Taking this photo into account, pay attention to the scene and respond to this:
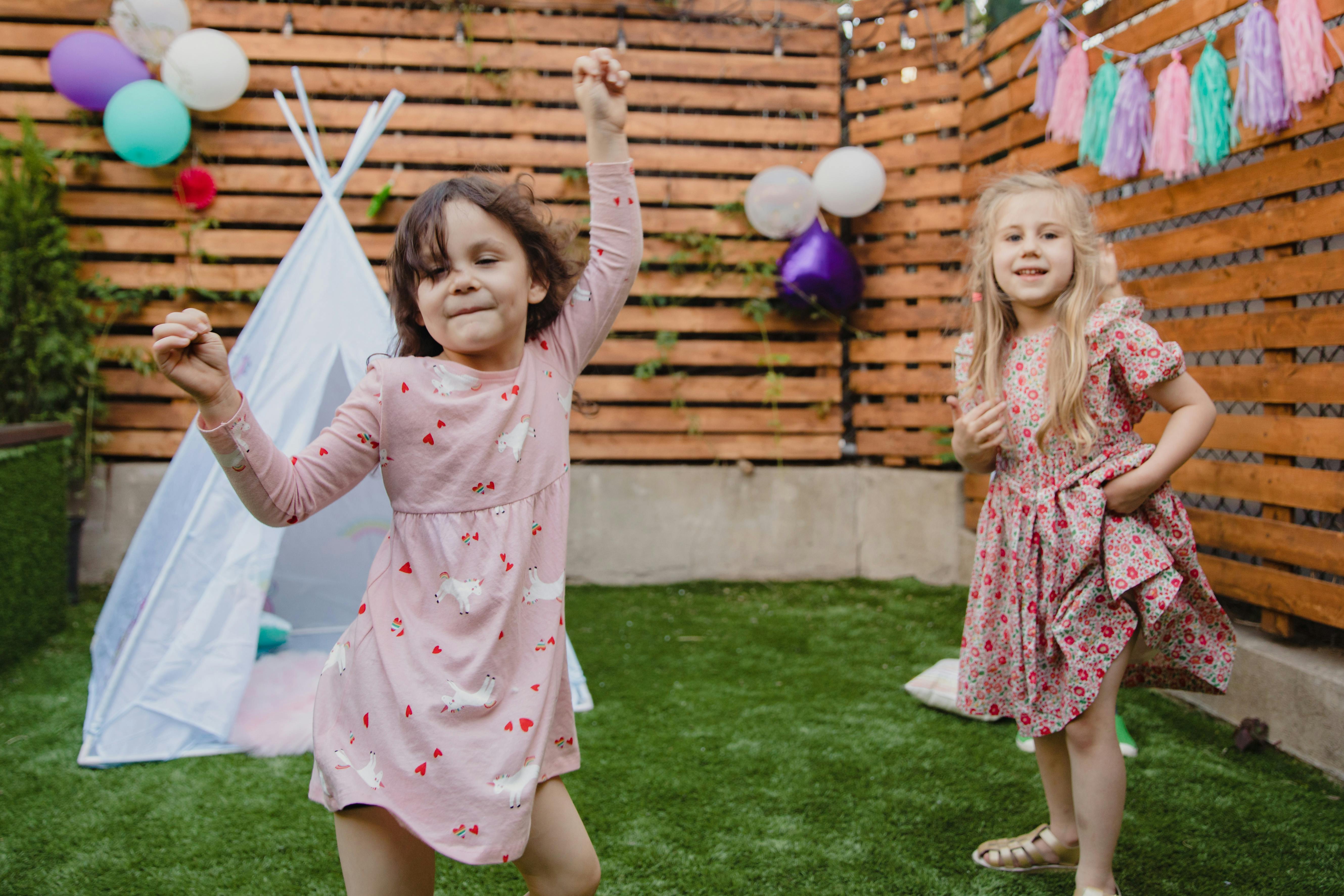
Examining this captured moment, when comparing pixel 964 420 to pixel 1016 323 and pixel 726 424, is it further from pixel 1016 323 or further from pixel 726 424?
pixel 726 424

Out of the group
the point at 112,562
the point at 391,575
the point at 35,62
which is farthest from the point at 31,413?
the point at 391,575

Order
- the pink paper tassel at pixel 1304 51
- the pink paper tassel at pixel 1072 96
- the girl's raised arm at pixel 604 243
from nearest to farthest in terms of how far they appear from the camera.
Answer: the girl's raised arm at pixel 604 243
the pink paper tassel at pixel 1304 51
the pink paper tassel at pixel 1072 96

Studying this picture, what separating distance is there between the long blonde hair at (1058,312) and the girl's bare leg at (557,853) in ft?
3.67

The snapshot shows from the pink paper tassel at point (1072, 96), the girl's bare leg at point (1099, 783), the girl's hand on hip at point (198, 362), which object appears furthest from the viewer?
the pink paper tassel at point (1072, 96)

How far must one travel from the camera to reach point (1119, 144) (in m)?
2.91

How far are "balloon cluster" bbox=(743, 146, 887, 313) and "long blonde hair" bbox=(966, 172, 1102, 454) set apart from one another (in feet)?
6.55

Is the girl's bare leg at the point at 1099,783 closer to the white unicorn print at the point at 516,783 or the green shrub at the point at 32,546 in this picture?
the white unicorn print at the point at 516,783

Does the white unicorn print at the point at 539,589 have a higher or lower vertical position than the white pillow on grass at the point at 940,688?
higher

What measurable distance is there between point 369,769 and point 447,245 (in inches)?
27.3

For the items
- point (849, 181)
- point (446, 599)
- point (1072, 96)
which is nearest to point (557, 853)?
point (446, 599)

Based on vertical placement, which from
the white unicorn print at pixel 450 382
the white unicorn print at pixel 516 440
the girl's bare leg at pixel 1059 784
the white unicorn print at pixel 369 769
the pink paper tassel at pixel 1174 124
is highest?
the pink paper tassel at pixel 1174 124

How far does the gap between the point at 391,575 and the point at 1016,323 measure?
1378 millimetres

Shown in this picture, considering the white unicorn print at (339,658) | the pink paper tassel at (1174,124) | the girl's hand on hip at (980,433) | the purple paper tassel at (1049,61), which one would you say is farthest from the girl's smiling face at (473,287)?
the purple paper tassel at (1049,61)

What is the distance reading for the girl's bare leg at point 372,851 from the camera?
1151 mm
